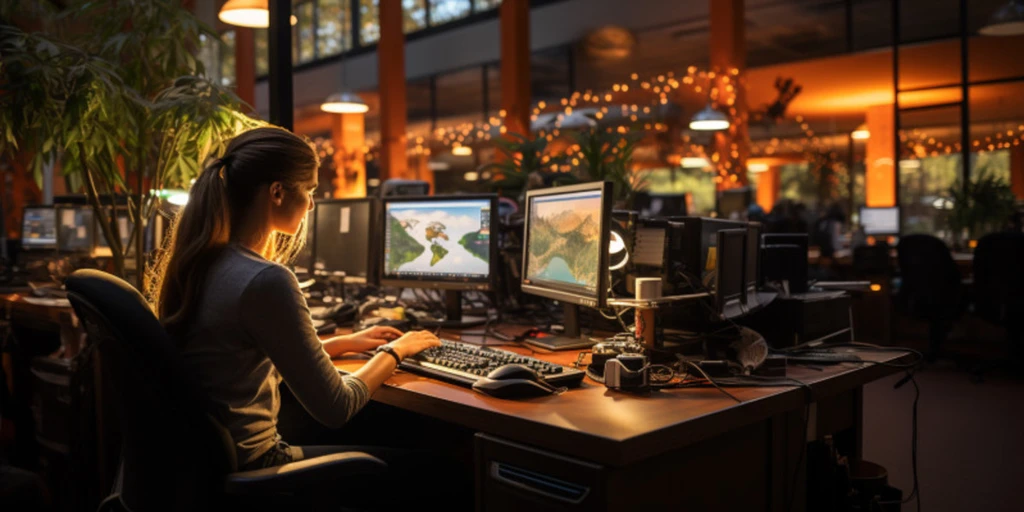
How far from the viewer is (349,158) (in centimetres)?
1380

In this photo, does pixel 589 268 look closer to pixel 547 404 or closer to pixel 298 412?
pixel 547 404

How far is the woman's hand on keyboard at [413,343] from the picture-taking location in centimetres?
219

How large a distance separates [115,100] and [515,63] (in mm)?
7889

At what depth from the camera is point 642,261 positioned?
A: 101 inches

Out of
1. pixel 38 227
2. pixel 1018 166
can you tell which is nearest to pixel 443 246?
pixel 38 227

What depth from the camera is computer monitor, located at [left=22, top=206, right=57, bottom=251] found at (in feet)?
19.3

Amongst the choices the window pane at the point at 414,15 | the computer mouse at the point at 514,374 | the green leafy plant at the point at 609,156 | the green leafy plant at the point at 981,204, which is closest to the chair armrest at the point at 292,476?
the computer mouse at the point at 514,374

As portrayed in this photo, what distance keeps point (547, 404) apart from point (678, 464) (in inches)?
11.8

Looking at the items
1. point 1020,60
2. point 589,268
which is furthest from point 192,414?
point 1020,60

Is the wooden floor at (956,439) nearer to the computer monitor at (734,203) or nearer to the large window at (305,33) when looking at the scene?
the computer monitor at (734,203)

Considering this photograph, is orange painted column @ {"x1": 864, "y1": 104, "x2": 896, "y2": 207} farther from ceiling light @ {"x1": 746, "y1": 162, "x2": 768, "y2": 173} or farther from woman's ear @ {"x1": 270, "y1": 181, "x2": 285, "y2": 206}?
woman's ear @ {"x1": 270, "y1": 181, "x2": 285, "y2": 206}

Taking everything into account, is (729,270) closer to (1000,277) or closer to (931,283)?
(1000,277)

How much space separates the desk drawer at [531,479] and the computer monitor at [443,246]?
1289 millimetres

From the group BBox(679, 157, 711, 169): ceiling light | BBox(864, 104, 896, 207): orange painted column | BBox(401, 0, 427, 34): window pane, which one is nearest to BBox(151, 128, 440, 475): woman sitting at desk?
BBox(864, 104, 896, 207): orange painted column
